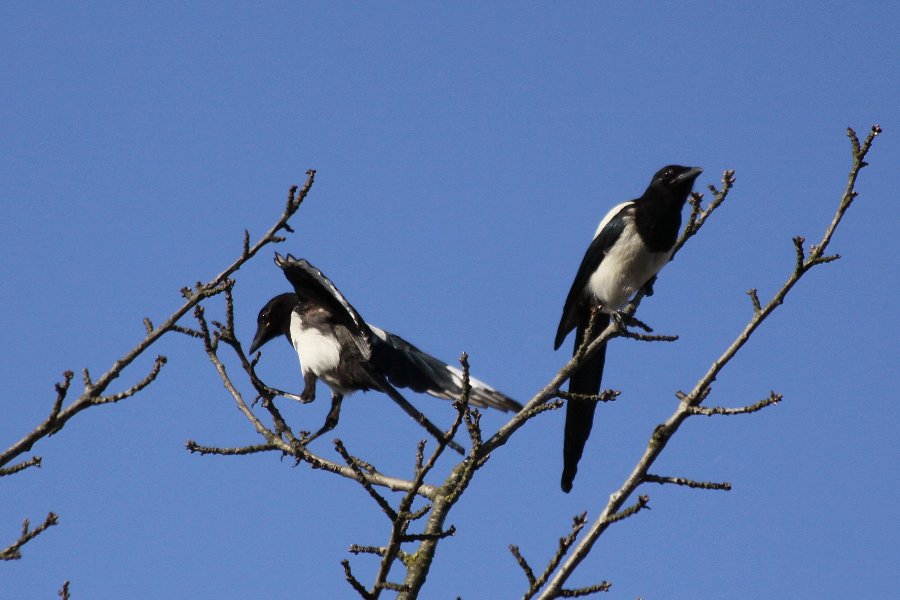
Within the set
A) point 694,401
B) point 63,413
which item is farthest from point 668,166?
point 63,413

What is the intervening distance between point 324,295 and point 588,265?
120 centimetres

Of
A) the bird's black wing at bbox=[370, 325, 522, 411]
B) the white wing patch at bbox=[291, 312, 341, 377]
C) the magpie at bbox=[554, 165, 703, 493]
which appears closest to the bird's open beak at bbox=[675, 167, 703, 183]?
the magpie at bbox=[554, 165, 703, 493]

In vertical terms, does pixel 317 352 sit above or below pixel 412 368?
above

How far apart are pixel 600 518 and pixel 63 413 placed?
112cm

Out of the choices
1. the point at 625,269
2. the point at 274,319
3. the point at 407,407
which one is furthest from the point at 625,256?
the point at 274,319

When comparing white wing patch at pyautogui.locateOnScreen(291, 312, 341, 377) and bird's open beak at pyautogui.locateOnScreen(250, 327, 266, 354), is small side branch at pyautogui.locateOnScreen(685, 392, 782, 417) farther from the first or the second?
bird's open beak at pyautogui.locateOnScreen(250, 327, 266, 354)

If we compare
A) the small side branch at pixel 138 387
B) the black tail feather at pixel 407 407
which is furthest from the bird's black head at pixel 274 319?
the small side branch at pixel 138 387

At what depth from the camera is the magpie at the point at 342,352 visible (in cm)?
435

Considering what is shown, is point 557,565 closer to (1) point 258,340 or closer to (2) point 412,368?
(2) point 412,368

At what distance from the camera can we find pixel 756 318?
98.1 inches

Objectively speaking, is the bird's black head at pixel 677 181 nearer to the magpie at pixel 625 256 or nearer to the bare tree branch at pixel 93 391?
the magpie at pixel 625 256

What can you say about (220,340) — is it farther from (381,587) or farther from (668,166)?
(668,166)

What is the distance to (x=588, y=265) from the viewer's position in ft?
16.2

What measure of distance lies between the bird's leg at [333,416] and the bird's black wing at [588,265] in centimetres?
100
